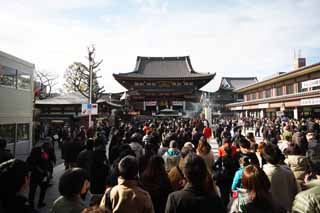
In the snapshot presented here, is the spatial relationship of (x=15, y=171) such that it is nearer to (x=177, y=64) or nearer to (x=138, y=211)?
(x=138, y=211)

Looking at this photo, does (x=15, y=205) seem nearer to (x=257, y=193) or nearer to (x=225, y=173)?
(x=257, y=193)

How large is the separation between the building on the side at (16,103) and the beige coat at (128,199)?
37.2ft

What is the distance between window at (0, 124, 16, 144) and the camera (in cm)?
1183

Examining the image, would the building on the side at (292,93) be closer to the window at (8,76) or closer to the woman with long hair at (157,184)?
the woman with long hair at (157,184)

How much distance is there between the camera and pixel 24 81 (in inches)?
572

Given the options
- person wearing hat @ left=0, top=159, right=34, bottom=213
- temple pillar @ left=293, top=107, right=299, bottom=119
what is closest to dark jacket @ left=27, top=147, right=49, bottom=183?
person wearing hat @ left=0, top=159, right=34, bottom=213

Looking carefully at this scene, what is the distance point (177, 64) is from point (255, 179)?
38.9 meters

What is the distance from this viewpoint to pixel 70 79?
45844mm

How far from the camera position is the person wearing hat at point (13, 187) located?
7.23 feet

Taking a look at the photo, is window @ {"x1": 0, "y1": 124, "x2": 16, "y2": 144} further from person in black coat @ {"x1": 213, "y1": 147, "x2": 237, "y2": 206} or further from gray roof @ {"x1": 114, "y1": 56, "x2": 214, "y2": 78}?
gray roof @ {"x1": 114, "y1": 56, "x2": 214, "y2": 78}

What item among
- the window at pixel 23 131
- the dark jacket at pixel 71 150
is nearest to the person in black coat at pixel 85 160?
the dark jacket at pixel 71 150

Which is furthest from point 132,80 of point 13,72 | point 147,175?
point 147,175

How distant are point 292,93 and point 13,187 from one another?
90.6 feet

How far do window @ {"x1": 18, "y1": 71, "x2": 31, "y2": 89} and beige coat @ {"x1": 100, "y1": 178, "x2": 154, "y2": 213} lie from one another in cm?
1357
